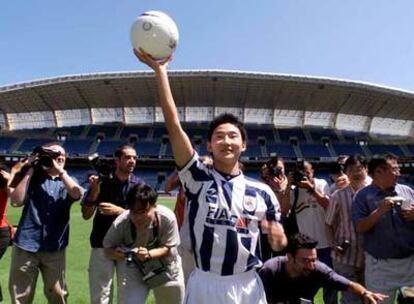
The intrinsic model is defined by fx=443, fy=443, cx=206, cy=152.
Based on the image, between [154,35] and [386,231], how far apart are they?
3015 millimetres

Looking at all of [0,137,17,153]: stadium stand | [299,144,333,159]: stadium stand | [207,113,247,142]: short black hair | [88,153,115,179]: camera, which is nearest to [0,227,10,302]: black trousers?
[88,153,115,179]: camera

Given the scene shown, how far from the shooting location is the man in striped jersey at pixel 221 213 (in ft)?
8.23

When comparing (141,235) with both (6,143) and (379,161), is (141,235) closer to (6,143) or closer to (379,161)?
(379,161)

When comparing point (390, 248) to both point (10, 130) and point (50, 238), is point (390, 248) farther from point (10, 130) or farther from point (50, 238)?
point (10, 130)

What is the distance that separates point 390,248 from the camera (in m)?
4.30

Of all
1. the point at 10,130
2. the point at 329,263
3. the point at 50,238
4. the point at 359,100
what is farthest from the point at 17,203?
the point at 10,130

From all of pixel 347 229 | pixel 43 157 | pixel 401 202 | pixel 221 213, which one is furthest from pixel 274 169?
pixel 221 213

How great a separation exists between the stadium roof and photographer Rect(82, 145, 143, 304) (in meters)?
33.2

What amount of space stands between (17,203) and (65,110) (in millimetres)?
44183

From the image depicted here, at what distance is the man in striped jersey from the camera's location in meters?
2.51

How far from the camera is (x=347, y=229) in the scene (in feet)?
16.7

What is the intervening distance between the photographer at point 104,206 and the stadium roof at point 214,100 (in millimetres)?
33168

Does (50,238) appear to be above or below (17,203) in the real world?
below

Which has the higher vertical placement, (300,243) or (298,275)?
(300,243)
